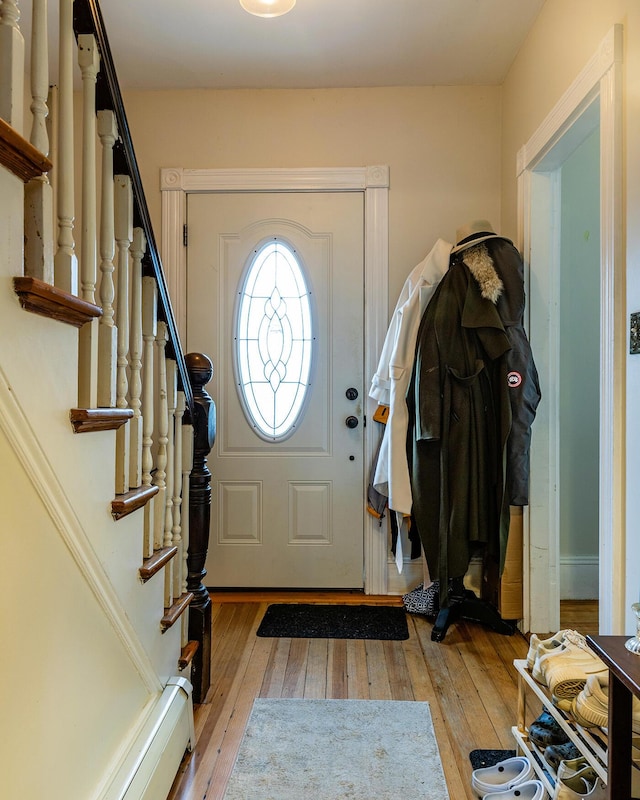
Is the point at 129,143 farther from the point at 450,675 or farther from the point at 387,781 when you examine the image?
the point at 450,675

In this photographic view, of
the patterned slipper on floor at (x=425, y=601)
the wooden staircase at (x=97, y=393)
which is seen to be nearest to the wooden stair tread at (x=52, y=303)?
the wooden staircase at (x=97, y=393)

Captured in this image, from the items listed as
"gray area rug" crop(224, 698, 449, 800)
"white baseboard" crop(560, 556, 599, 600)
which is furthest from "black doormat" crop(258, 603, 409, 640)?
"white baseboard" crop(560, 556, 599, 600)

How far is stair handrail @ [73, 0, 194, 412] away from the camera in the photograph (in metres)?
1.06

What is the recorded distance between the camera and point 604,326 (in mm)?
1526

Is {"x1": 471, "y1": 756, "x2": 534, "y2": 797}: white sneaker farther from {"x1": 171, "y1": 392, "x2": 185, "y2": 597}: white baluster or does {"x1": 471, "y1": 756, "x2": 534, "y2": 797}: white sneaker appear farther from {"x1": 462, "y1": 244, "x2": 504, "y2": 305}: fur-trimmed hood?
{"x1": 462, "y1": 244, "x2": 504, "y2": 305}: fur-trimmed hood

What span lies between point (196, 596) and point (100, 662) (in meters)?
0.69

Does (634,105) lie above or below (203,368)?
above

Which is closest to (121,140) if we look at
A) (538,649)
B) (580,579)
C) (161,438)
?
(161,438)

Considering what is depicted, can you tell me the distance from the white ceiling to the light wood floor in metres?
2.58

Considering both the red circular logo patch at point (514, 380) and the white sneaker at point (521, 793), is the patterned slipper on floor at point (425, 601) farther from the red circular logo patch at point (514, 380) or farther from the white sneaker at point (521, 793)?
the white sneaker at point (521, 793)

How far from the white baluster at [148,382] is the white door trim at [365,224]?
1402 mm

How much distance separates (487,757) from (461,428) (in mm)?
1091

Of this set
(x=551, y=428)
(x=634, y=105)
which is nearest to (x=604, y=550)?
(x=551, y=428)

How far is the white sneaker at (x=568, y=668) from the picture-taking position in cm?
115
